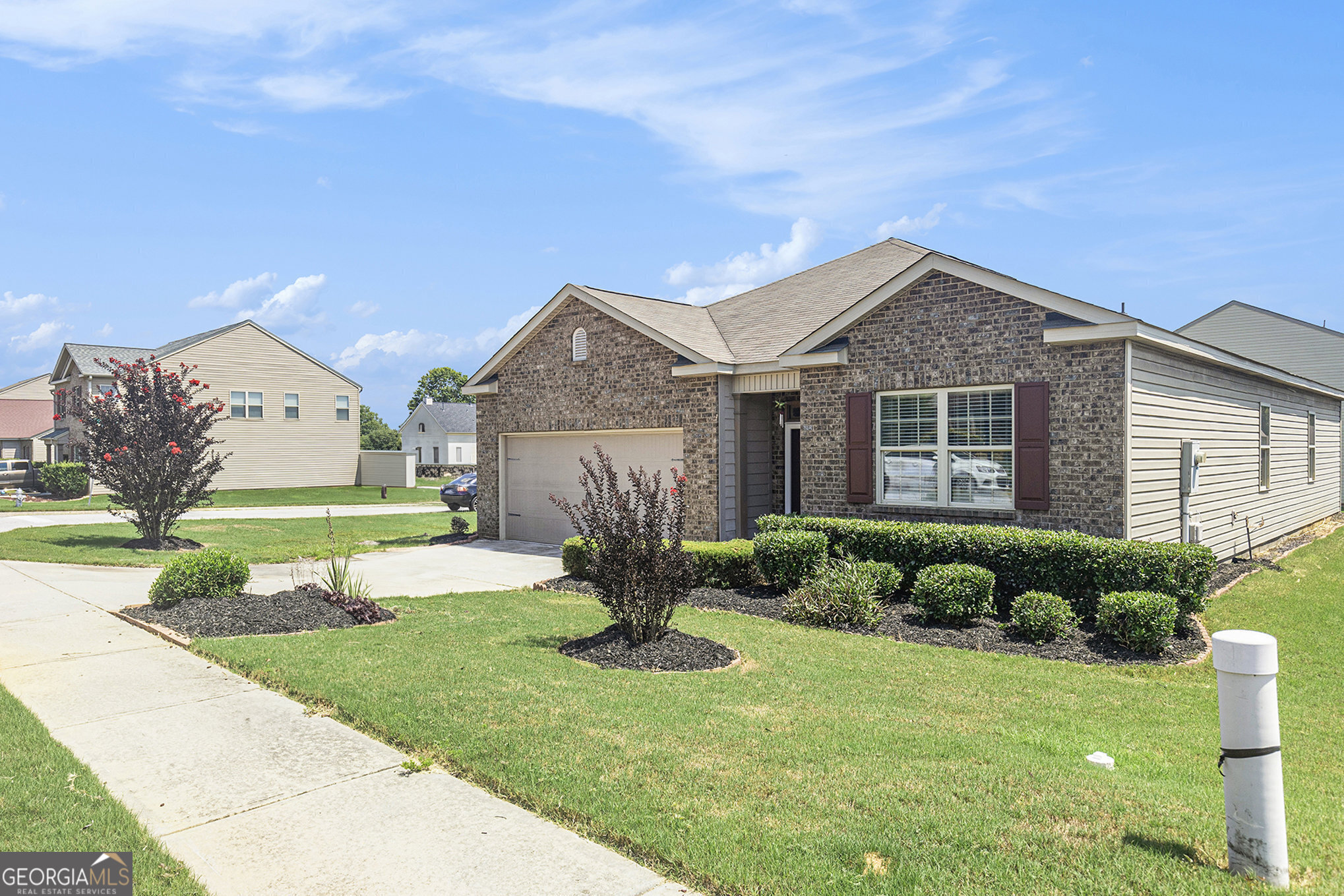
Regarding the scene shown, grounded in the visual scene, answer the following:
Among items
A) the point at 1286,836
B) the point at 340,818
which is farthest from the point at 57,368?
the point at 1286,836

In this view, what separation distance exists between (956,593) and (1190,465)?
4.62m

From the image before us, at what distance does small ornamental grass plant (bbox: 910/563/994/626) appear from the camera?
30.0 ft

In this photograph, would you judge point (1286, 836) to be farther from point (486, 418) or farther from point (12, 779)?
point (486, 418)

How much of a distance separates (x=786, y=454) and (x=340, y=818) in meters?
11.3

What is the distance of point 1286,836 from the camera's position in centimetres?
392

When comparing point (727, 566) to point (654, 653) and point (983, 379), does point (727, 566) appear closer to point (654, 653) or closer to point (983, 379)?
point (983, 379)

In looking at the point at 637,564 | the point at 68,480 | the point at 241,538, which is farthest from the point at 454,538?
the point at 68,480

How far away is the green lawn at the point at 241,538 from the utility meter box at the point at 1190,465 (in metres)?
12.6

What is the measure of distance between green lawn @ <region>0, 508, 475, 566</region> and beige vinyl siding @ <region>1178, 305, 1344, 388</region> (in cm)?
2566

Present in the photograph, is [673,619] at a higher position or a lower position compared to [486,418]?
lower

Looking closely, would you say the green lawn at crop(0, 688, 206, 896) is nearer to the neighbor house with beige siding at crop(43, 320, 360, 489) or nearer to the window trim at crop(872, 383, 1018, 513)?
the window trim at crop(872, 383, 1018, 513)

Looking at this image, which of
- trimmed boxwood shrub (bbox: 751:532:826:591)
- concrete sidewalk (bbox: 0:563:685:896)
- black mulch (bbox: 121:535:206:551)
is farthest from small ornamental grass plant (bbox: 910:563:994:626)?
black mulch (bbox: 121:535:206:551)

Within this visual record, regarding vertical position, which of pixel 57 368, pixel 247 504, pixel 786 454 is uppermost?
pixel 57 368

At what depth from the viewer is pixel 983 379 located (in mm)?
10953
